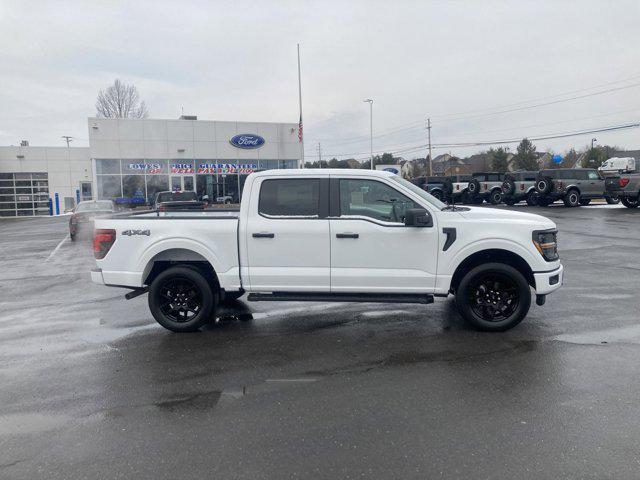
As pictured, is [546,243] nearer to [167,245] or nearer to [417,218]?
[417,218]

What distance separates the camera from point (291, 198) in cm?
631

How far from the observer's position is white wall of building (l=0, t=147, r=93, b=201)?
41.3 meters

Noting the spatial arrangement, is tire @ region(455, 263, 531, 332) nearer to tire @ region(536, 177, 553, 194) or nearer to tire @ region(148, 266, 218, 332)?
tire @ region(148, 266, 218, 332)

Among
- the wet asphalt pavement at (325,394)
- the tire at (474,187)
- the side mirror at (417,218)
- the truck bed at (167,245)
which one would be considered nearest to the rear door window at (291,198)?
the truck bed at (167,245)

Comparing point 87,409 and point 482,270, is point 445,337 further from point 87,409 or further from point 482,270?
point 87,409

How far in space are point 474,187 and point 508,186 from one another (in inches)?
92.5

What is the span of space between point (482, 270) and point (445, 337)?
2.92ft

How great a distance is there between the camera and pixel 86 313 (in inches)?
302

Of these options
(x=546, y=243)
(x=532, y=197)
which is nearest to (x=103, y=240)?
(x=546, y=243)

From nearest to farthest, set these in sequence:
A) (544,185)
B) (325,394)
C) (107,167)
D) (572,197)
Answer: (325,394) < (544,185) < (572,197) < (107,167)

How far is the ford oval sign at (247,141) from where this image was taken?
35.3 metres

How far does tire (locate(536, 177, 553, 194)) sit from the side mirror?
23.9m

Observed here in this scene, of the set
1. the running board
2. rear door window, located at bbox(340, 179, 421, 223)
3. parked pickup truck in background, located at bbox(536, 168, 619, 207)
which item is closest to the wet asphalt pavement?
the running board

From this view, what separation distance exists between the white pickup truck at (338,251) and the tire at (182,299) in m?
0.01
